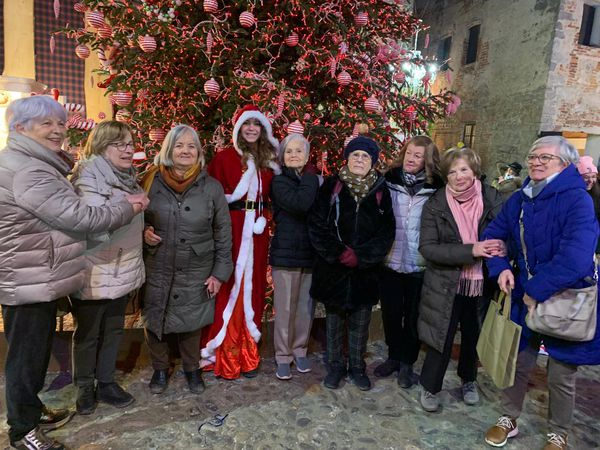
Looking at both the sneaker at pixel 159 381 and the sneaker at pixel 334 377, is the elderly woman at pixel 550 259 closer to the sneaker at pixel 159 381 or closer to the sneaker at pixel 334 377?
the sneaker at pixel 334 377

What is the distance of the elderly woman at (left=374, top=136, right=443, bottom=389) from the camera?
122 inches

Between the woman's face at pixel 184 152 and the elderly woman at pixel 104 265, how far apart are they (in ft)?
0.90

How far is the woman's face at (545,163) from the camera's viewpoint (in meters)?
2.33

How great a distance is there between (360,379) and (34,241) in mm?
2404

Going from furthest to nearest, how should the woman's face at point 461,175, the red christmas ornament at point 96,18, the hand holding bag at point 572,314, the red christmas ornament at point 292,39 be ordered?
1. the red christmas ornament at point 292,39
2. the red christmas ornament at point 96,18
3. the woman's face at point 461,175
4. the hand holding bag at point 572,314

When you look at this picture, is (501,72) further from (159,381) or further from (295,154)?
(159,381)

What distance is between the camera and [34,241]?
81.8 inches

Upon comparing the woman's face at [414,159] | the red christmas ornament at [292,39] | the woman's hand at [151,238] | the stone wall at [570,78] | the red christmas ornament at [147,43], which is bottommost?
the woman's hand at [151,238]

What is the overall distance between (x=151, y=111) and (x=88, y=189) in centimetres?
164

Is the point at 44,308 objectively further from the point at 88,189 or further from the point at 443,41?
the point at 443,41

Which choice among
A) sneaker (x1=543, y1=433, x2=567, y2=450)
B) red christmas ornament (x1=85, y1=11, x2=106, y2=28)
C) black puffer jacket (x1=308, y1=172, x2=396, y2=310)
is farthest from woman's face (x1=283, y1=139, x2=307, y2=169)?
sneaker (x1=543, y1=433, x2=567, y2=450)

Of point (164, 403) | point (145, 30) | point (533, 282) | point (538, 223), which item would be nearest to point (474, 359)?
point (533, 282)

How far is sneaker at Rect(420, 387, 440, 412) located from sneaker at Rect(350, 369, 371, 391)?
0.40m

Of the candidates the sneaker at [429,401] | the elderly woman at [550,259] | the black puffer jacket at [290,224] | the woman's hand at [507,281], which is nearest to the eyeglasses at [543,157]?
the elderly woman at [550,259]
